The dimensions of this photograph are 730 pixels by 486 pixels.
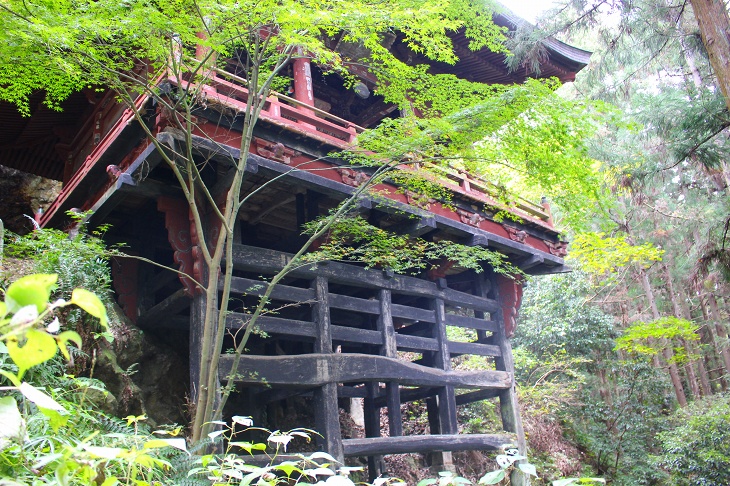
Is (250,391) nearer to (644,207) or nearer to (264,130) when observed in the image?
(264,130)

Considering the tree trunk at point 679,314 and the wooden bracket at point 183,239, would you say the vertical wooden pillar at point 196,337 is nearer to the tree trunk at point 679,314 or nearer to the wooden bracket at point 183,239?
the wooden bracket at point 183,239

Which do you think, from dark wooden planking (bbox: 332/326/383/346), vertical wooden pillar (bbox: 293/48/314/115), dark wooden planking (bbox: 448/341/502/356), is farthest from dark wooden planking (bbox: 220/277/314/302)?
dark wooden planking (bbox: 448/341/502/356)

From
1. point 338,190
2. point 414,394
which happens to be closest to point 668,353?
point 414,394

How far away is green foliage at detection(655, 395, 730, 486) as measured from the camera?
1107 centimetres

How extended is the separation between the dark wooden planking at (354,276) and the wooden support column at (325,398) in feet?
0.78

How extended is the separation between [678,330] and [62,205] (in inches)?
511

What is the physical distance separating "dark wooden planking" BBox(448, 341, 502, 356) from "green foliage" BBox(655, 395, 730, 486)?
5.19m

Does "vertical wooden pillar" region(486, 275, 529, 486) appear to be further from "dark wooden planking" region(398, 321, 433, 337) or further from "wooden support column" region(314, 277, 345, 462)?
"wooden support column" region(314, 277, 345, 462)

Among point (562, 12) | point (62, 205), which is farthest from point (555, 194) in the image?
point (62, 205)

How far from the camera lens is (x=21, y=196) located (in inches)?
488

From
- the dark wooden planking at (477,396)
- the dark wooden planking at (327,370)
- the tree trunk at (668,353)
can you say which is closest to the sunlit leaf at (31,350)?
the dark wooden planking at (327,370)

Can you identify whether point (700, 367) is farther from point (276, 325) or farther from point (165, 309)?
point (165, 309)

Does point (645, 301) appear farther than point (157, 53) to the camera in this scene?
Yes

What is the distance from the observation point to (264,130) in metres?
6.63
